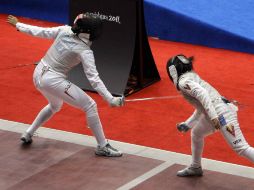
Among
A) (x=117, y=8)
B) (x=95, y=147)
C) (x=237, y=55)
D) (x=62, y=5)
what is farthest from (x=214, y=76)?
(x=62, y=5)

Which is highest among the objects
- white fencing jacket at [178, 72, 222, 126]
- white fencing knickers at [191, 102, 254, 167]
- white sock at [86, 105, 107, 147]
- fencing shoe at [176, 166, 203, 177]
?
white fencing jacket at [178, 72, 222, 126]

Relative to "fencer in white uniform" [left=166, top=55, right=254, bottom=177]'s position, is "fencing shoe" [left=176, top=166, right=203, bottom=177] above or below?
below

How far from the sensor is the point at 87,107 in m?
7.46

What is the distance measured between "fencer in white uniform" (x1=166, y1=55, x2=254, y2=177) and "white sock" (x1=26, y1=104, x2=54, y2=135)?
162 centimetres

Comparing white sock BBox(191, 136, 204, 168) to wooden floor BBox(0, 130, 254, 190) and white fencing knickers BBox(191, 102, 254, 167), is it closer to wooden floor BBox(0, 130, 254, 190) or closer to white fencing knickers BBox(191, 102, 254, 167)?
white fencing knickers BBox(191, 102, 254, 167)

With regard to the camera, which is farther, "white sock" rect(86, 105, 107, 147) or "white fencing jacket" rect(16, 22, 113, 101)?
"white sock" rect(86, 105, 107, 147)

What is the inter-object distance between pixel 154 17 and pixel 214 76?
2253mm

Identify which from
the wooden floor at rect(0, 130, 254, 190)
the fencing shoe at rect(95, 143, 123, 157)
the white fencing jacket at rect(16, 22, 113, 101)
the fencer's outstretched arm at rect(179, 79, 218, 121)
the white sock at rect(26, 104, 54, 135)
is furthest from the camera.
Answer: the white sock at rect(26, 104, 54, 135)

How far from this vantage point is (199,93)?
21.6ft

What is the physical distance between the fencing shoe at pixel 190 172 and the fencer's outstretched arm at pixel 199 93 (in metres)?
0.84

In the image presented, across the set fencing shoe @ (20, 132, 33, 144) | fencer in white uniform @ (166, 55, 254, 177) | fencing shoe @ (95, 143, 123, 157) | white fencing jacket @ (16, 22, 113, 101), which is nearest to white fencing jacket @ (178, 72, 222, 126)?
fencer in white uniform @ (166, 55, 254, 177)

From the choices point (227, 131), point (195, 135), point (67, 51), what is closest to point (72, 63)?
point (67, 51)

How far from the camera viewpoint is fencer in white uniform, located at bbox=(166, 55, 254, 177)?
658 centimetres

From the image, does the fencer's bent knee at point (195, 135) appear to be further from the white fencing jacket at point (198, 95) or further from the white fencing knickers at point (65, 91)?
the white fencing knickers at point (65, 91)
